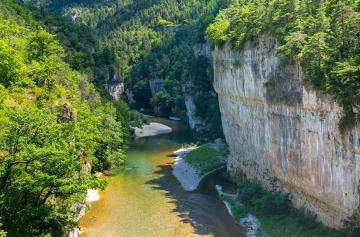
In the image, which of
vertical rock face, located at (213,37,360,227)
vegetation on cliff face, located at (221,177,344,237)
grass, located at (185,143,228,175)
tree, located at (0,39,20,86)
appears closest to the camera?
vertical rock face, located at (213,37,360,227)

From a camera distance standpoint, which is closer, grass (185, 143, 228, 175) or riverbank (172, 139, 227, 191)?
riverbank (172, 139, 227, 191)

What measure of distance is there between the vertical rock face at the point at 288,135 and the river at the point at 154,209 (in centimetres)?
546

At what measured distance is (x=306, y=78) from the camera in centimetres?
3130

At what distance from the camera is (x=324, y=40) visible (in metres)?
30.8

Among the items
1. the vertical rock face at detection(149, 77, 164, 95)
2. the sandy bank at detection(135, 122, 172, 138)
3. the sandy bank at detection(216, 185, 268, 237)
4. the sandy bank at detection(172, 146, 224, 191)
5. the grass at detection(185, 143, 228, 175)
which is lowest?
the sandy bank at detection(216, 185, 268, 237)

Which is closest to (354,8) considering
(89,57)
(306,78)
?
(306,78)

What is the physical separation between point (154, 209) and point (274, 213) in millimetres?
10323

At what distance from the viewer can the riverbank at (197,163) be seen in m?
50.3

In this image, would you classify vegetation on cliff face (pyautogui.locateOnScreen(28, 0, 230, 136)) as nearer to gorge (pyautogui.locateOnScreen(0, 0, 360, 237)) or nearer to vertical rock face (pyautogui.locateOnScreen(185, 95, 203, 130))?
vertical rock face (pyautogui.locateOnScreen(185, 95, 203, 130))

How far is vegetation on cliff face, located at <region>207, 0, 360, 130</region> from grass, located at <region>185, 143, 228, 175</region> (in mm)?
18289

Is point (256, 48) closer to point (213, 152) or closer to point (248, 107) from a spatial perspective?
point (248, 107)

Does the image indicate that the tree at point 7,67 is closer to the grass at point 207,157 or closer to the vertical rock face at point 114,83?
the grass at point 207,157

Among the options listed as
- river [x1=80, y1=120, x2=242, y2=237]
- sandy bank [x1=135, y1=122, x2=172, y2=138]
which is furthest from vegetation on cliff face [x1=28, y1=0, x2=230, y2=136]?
river [x1=80, y1=120, x2=242, y2=237]

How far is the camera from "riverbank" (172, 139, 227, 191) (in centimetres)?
5028
